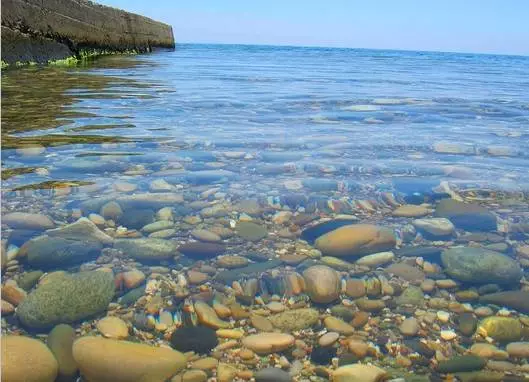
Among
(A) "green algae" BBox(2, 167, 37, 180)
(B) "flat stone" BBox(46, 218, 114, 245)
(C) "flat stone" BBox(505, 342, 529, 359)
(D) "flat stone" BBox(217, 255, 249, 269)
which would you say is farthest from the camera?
(A) "green algae" BBox(2, 167, 37, 180)

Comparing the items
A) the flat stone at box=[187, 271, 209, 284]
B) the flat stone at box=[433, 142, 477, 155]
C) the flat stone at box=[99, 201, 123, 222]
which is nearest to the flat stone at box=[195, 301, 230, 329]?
the flat stone at box=[187, 271, 209, 284]

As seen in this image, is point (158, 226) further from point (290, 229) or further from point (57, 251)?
point (290, 229)

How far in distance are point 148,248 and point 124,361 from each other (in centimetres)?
58

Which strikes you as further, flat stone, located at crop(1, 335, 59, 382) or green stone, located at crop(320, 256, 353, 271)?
green stone, located at crop(320, 256, 353, 271)

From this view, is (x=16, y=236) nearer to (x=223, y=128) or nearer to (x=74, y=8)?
(x=223, y=128)

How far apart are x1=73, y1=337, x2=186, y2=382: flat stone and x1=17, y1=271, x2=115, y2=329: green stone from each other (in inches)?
5.0

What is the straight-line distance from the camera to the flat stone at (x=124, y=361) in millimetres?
1089

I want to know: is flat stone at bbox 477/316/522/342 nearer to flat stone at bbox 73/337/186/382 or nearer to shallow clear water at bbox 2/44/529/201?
flat stone at bbox 73/337/186/382

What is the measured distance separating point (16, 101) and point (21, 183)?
114 inches

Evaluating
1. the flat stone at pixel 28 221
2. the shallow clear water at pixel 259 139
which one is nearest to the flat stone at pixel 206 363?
the flat stone at pixel 28 221

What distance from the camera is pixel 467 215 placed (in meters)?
2.05

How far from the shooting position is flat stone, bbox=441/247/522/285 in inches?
60.6

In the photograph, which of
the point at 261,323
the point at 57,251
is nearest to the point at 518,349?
the point at 261,323

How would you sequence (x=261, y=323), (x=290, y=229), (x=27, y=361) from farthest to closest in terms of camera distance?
(x=290, y=229) → (x=261, y=323) → (x=27, y=361)
